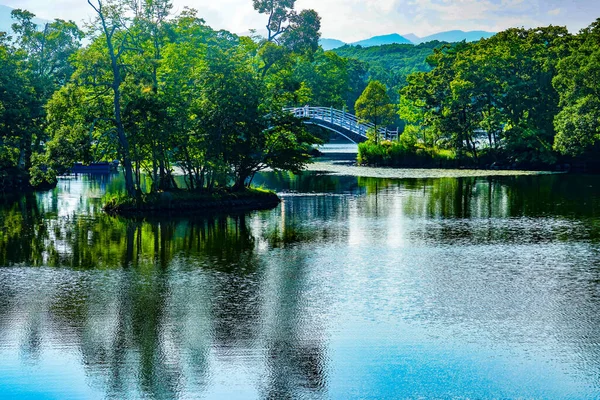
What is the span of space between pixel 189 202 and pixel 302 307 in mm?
18211

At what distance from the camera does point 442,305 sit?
704 inches

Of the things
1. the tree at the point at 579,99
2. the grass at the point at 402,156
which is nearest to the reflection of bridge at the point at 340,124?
the grass at the point at 402,156

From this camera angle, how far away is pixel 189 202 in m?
35.1

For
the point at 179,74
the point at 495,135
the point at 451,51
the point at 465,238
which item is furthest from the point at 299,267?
the point at 451,51

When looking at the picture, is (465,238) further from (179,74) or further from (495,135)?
(495,135)

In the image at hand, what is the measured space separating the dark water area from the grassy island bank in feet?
5.74

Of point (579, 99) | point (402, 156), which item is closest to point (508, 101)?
point (579, 99)

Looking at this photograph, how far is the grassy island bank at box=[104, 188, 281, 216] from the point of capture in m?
34.1

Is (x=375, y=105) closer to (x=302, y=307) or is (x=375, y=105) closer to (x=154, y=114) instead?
(x=154, y=114)

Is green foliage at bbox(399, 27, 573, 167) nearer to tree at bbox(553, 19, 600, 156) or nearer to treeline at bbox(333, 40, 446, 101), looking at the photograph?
tree at bbox(553, 19, 600, 156)

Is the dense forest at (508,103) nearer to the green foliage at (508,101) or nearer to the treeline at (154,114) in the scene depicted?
the green foliage at (508,101)

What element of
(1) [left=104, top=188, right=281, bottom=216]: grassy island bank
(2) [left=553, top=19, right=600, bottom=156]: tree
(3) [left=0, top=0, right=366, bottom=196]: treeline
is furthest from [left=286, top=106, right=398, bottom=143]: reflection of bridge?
(1) [left=104, top=188, right=281, bottom=216]: grassy island bank

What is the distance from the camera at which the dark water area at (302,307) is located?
1327cm

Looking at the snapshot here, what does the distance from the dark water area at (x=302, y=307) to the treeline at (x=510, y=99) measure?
27.2 meters
